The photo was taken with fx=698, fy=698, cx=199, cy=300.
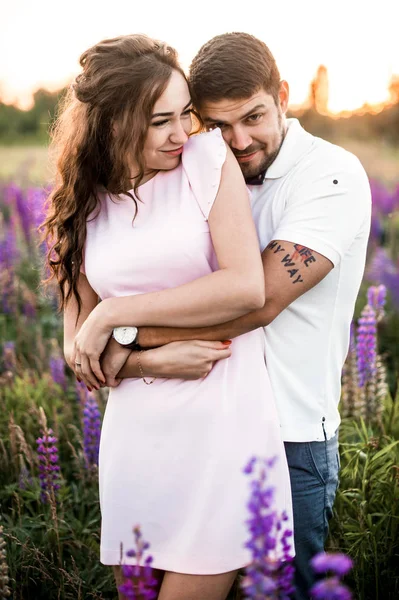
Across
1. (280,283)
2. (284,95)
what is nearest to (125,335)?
(280,283)

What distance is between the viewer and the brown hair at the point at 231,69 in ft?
8.59

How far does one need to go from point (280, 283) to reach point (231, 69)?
847 mm

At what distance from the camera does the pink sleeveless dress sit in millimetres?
2371

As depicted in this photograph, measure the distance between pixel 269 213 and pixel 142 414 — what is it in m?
0.89

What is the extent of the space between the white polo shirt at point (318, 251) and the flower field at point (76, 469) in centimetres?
72

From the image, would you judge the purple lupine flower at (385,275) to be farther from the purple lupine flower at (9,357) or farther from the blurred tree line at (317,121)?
the blurred tree line at (317,121)

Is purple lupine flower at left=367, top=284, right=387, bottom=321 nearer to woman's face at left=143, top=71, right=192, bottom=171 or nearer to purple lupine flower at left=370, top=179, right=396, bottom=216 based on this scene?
woman's face at left=143, top=71, right=192, bottom=171

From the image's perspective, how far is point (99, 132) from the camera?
2721 mm

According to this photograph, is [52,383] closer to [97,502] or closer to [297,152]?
[97,502]

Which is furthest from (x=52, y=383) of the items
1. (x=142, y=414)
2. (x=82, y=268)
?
(x=142, y=414)

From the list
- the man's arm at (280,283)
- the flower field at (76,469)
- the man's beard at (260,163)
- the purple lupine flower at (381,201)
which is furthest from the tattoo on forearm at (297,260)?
the purple lupine flower at (381,201)

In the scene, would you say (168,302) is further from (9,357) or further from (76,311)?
(9,357)

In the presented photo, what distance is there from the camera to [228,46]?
8.75 ft

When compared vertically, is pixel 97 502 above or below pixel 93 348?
below
